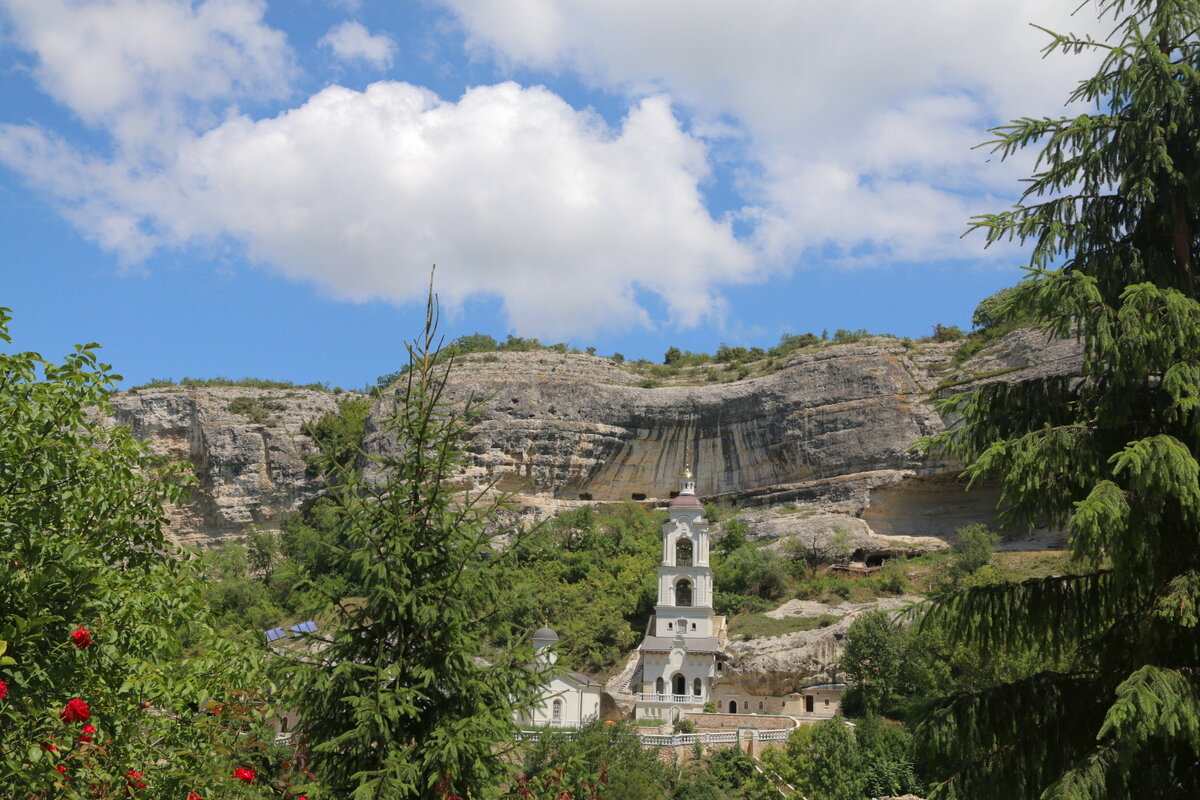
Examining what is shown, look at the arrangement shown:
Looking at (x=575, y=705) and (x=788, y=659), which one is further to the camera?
(x=788, y=659)

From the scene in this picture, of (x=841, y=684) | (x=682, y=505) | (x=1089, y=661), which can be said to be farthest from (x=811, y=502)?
(x=1089, y=661)

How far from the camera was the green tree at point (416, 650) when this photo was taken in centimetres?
714

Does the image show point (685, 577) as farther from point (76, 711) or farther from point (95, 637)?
point (76, 711)

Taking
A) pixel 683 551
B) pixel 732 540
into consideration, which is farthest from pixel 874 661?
pixel 732 540

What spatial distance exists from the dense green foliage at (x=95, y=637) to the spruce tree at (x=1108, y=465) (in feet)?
17.6

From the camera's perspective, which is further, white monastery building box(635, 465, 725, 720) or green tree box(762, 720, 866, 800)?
white monastery building box(635, 465, 725, 720)

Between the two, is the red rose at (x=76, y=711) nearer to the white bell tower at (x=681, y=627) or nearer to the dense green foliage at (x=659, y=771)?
the dense green foliage at (x=659, y=771)

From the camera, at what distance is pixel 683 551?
48.8 metres

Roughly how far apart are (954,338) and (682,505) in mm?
28499

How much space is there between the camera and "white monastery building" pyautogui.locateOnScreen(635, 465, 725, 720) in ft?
134

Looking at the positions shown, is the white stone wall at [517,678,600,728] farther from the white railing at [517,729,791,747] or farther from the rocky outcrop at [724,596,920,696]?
the rocky outcrop at [724,596,920,696]

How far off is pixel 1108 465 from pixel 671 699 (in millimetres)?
34501

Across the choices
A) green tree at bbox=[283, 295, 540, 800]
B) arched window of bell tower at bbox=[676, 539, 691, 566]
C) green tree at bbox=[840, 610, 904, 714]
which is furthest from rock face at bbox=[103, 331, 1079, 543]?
green tree at bbox=[283, 295, 540, 800]

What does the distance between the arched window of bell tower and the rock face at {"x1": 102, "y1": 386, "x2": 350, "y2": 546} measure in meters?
31.3
